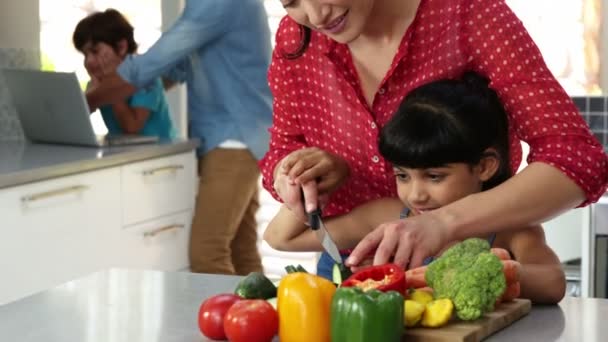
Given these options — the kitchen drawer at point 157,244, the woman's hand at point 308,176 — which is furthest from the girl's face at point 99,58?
the woman's hand at point 308,176

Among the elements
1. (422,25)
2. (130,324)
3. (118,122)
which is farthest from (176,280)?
(118,122)

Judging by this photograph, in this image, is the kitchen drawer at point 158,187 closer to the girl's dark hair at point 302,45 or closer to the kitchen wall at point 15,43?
the kitchen wall at point 15,43

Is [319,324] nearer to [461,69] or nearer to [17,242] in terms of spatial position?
[461,69]

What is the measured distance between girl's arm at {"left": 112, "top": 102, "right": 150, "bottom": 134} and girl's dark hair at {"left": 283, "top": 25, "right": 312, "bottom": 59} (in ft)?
7.57

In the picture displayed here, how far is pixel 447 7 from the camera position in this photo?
197cm

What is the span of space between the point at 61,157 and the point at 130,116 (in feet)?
2.08

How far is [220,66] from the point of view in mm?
4105

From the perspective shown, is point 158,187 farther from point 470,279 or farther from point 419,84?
point 470,279

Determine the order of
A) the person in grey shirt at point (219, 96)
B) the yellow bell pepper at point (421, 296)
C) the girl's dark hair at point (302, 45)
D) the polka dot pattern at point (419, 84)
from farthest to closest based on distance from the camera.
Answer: the person in grey shirt at point (219, 96) < the girl's dark hair at point (302, 45) < the polka dot pattern at point (419, 84) < the yellow bell pepper at point (421, 296)

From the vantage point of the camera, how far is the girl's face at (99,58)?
4.36m

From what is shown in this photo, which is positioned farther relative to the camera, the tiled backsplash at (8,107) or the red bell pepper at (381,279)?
the tiled backsplash at (8,107)

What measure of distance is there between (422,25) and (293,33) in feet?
0.79

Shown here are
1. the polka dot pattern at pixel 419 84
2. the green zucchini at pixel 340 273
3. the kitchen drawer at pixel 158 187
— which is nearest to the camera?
the green zucchini at pixel 340 273

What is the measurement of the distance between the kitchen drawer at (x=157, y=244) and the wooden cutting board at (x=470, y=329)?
237 cm
